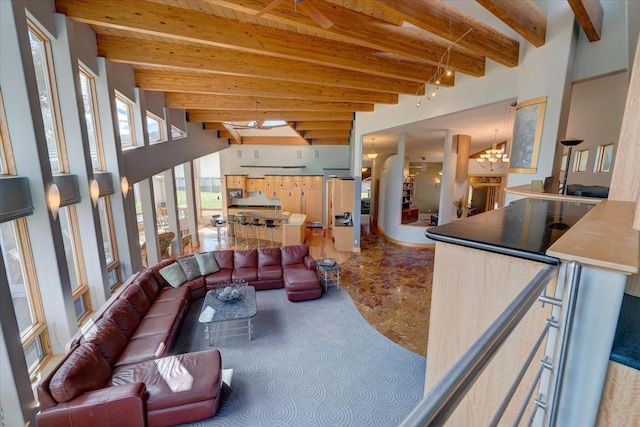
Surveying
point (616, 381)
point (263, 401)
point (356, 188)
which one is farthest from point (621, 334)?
point (356, 188)

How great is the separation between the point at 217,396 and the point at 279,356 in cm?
100

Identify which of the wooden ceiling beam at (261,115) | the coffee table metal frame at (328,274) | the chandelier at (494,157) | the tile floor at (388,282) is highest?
the wooden ceiling beam at (261,115)

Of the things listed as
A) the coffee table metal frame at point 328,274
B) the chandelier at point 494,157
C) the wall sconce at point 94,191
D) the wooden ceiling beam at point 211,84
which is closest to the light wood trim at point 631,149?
the coffee table metal frame at point 328,274

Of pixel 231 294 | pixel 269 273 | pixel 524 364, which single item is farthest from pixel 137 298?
pixel 524 364

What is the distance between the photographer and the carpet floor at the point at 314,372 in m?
2.74

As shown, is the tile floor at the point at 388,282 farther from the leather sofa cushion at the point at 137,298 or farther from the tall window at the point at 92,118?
the tall window at the point at 92,118

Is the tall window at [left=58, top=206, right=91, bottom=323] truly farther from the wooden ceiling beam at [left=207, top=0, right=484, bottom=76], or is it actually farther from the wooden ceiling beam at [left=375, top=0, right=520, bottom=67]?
the wooden ceiling beam at [left=375, top=0, right=520, bottom=67]

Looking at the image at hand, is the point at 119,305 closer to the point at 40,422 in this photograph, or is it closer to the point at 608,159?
the point at 40,422

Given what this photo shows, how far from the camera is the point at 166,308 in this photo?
409cm

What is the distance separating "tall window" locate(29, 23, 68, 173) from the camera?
3.11 metres

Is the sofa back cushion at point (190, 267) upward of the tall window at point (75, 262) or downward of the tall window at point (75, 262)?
downward

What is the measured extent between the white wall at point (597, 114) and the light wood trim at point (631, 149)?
3.85m

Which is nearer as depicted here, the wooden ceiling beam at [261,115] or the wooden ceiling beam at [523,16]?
the wooden ceiling beam at [523,16]

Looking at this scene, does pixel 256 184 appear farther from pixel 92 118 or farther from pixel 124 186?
pixel 92 118
